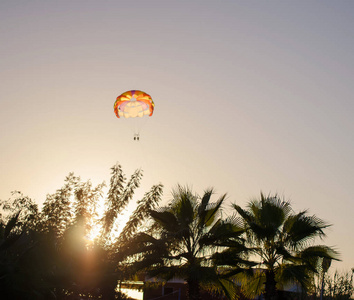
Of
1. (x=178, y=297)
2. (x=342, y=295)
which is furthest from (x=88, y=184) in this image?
(x=342, y=295)

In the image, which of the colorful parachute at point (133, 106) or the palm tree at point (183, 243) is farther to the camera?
the colorful parachute at point (133, 106)

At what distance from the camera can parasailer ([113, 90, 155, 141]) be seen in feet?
97.3

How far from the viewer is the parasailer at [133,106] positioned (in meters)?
29.7

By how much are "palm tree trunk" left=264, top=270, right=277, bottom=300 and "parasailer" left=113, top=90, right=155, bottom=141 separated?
48.9ft

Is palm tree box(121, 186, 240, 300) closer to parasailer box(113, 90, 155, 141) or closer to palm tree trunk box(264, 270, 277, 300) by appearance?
palm tree trunk box(264, 270, 277, 300)

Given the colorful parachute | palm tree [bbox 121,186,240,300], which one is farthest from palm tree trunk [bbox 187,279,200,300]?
the colorful parachute

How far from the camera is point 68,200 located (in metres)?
21.2

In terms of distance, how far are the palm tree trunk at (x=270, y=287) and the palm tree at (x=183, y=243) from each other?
1599 millimetres

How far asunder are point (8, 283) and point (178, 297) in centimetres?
1817

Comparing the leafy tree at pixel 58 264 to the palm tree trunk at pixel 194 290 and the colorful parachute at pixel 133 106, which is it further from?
the colorful parachute at pixel 133 106

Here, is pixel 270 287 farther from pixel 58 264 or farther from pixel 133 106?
pixel 133 106

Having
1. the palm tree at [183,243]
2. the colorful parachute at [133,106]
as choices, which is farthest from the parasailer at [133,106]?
the palm tree at [183,243]

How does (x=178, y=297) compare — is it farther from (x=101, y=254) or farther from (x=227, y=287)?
(x=101, y=254)

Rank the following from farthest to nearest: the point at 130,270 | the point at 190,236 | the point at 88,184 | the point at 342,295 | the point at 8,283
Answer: the point at 342,295 → the point at 88,184 → the point at 190,236 → the point at 130,270 → the point at 8,283
